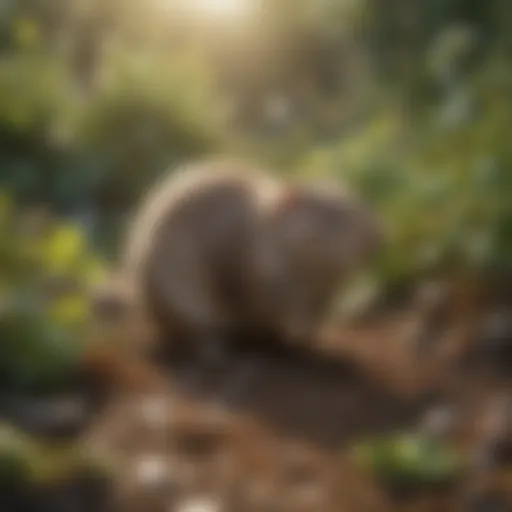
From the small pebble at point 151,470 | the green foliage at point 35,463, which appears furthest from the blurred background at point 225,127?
the small pebble at point 151,470

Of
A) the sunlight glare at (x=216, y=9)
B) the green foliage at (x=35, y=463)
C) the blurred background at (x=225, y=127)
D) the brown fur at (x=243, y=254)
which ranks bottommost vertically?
the green foliage at (x=35, y=463)

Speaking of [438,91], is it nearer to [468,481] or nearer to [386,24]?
[386,24]

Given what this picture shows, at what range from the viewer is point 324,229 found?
2.70m

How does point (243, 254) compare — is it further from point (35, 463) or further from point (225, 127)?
point (225, 127)

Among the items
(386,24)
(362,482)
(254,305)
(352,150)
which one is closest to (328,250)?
(254,305)

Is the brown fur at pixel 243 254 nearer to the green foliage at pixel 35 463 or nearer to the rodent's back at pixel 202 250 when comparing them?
the rodent's back at pixel 202 250

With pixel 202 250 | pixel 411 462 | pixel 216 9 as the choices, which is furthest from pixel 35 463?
pixel 216 9

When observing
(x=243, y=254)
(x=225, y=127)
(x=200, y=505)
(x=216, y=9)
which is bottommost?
(x=200, y=505)

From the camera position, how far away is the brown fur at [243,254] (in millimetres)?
2715

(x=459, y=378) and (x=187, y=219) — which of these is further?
(x=187, y=219)

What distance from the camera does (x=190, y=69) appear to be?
4.84 meters

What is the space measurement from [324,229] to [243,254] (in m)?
0.19

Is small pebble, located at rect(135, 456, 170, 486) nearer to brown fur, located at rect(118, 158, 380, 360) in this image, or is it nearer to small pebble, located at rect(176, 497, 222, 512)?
small pebble, located at rect(176, 497, 222, 512)

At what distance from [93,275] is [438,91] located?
1521 millimetres
